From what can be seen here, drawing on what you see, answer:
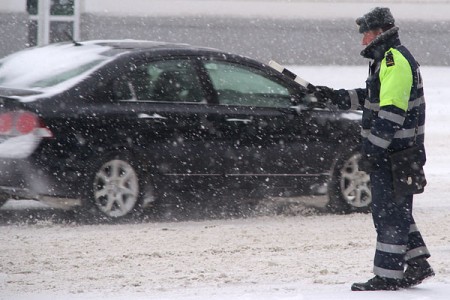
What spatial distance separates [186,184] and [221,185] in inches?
14.0

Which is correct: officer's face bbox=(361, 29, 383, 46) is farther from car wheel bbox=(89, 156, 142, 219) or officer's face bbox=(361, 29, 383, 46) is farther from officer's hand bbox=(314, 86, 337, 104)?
car wheel bbox=(89, 156, 142, 219)

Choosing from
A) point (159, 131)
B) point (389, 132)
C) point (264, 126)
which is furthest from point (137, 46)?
point (389, 132)

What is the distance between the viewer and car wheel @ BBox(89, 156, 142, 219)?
989 cm

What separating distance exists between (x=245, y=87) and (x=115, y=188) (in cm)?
161

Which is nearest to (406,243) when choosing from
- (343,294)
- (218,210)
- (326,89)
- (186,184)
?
(343,294)

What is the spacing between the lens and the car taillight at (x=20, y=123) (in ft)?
31.3

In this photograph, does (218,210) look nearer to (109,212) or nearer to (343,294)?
(109,212)

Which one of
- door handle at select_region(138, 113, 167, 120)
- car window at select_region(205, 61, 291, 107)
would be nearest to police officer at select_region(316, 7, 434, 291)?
door handle at select_region(138, 113, 167, 120)

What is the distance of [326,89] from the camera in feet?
25.0

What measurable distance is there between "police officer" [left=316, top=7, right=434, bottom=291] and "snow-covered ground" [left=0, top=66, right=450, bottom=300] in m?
0.17

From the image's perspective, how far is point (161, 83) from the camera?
10367 mm

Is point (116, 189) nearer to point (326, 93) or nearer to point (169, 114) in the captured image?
point (169, 114)

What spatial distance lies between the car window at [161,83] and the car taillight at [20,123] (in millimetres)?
829

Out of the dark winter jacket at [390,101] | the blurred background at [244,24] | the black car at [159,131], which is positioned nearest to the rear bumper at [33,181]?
the black car at [159,131]
